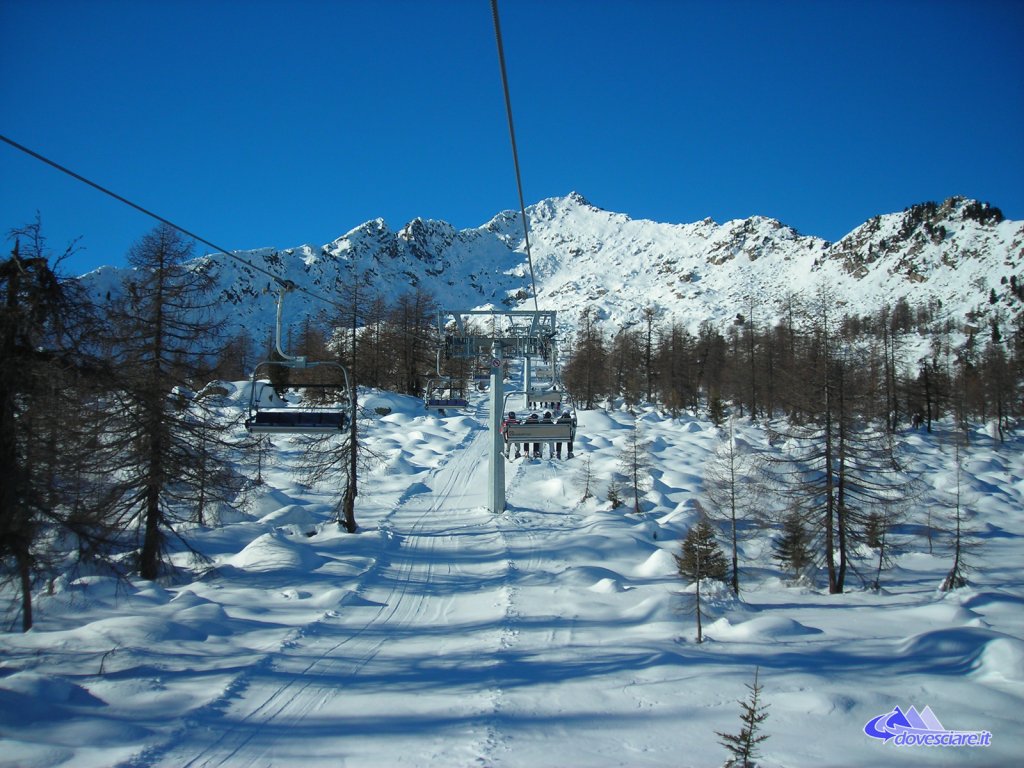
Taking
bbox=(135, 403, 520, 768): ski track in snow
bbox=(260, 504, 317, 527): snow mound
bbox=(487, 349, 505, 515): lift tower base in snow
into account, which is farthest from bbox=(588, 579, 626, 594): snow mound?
bbox=(260, 504, 317, 527): snow mound

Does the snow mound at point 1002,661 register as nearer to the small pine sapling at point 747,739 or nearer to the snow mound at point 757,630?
the snow mound at point 757,630

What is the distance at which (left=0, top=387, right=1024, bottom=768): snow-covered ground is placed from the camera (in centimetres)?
756

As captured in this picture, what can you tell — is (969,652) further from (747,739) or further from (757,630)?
(747,739)

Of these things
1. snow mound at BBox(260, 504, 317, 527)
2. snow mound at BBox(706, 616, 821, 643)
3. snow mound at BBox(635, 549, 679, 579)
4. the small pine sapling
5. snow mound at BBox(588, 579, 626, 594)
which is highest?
the small pine sapling

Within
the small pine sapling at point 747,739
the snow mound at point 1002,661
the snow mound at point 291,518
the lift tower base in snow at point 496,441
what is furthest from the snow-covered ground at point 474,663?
the lift tower base in snow at point 496,441

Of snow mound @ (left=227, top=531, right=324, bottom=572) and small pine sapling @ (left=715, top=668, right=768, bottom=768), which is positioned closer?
small pine sapling @ (left=715, top=668, right=768, bottom=768)

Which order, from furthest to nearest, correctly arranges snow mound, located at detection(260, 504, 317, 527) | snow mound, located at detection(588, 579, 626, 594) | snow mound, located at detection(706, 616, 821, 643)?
snow mound, located at detection(260, 504, 317, 527) → snow mound, located at detection(588, 579, 626, 594) → snow mound, located at detection(706, 616, 821, 643)

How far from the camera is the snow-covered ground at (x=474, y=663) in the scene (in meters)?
7.56

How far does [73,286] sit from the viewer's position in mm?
10008

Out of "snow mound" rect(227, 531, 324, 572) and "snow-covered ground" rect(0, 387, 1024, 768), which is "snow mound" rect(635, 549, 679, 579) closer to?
"snow-covered ground" rect(0, 387, 1024, 768)

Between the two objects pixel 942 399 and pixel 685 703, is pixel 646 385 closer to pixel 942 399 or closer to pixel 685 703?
pixel 942 399

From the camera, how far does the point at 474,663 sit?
10.8 metres

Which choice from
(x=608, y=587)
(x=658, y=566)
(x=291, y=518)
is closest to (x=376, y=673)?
(x=608, y=587)

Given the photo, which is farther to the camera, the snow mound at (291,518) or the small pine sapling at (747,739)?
the snow mound at (291,518)
